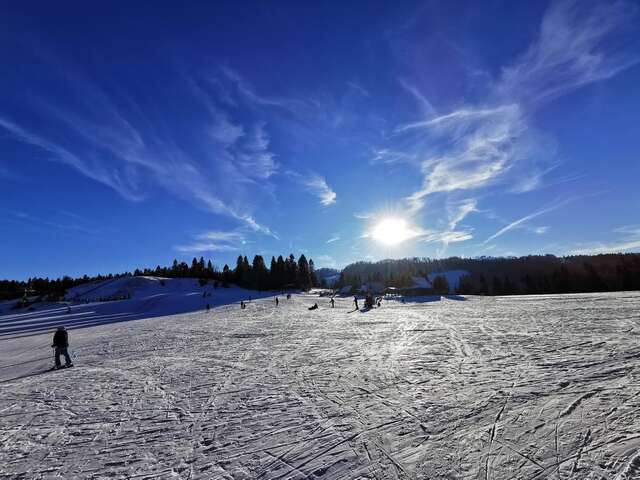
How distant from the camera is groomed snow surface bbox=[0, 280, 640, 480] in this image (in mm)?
4719

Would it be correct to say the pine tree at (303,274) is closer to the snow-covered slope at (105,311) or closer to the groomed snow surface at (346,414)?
the snow-covered slope at (105,311)

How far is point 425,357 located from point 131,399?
9.47 metres

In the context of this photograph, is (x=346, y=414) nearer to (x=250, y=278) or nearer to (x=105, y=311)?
(x=105, y=311)

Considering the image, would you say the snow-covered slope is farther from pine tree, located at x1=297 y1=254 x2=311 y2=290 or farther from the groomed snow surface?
the groomed snow surface

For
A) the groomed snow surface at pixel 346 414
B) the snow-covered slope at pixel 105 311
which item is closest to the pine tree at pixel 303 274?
the snow-covered slope at pixel 105 311

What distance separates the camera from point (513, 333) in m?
14.8

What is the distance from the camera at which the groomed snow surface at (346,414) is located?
472 cm

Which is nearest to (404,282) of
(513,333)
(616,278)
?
(616,278)

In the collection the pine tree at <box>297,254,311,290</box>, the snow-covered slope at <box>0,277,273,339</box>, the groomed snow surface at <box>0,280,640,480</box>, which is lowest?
the snow-covered slope at <box>0,277,273,339</box>

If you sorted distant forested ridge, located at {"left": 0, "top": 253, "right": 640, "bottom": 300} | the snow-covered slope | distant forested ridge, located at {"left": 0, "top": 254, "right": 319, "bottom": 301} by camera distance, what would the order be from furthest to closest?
1. distant forested ridge, located at {"left": 0, "top": 254, "right": 319, "bottom": 301}
2. distant forested ridge, located at {"left": 0, "top": 253, "right": 640, "bottom": 300}
3. the snow-covered slope

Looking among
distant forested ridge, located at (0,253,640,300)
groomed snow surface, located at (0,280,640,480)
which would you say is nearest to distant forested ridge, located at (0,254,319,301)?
distant forested ridge, located at (0,253,640,300)

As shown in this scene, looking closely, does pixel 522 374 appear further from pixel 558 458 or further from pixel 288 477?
pixel 288 477

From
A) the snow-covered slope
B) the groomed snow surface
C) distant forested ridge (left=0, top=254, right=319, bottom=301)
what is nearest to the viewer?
the groomed snow surface

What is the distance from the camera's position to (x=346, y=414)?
6.50 m
